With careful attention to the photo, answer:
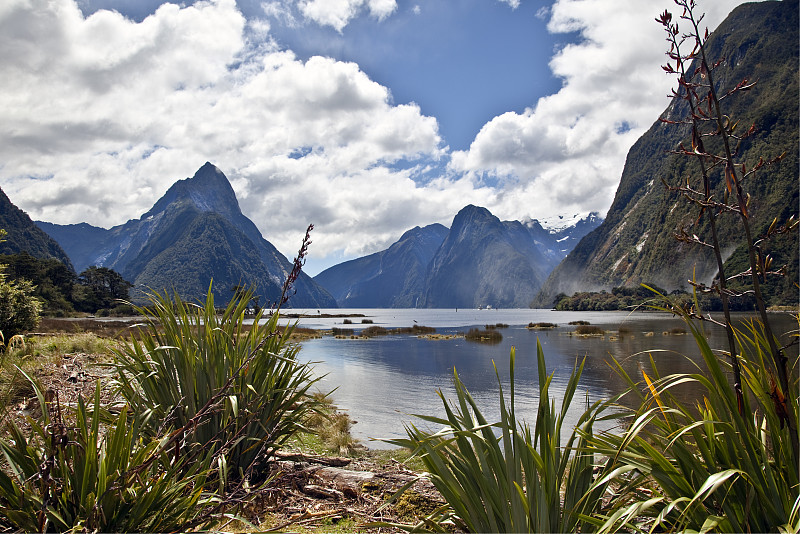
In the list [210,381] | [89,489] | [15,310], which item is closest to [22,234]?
[15,310]

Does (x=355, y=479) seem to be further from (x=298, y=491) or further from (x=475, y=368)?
(x=475, y=368)

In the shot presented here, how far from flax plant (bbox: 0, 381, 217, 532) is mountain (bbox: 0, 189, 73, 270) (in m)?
121

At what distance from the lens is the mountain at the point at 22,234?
103 meters

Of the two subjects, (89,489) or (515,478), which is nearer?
(515,478)

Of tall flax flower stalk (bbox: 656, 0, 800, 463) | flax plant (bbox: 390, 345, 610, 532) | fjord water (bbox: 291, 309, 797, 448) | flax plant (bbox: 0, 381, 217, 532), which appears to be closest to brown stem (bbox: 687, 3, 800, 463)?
tall flax flower stalk (bbox: 656, 0, 800, 463)

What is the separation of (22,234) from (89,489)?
13910 centimetres

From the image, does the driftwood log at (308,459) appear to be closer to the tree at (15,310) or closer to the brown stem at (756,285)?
the brown stem at (756,285)

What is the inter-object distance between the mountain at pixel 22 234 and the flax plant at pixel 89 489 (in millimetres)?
121103

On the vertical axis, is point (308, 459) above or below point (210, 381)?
below

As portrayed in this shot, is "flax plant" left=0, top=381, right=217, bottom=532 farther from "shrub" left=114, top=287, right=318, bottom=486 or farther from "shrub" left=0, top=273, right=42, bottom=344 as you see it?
"shrub" left=0, top=273, right=42, bottom=344

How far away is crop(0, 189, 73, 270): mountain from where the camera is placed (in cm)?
10284

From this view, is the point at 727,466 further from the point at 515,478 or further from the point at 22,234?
the point at 22,234

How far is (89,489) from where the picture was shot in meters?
2.48

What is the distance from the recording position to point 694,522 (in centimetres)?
222
